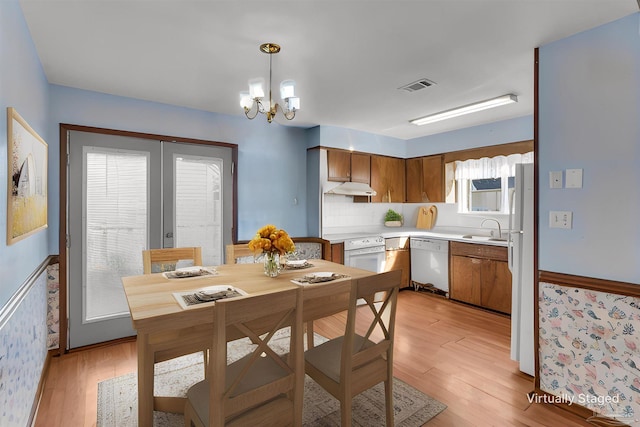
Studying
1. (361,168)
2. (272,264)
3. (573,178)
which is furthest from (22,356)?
(361,168)

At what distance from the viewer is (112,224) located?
3.21 meters

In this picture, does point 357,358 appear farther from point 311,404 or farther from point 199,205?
point 199,205

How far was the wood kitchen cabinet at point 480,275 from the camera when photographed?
3838 mm

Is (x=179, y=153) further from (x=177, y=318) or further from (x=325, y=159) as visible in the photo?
(x=177, y=318)

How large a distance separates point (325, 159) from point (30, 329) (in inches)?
133

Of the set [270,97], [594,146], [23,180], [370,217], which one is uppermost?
[270,97]

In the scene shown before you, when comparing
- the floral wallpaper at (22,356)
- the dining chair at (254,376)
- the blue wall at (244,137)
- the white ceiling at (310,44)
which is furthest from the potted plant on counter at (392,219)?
the floral wallpaper at (22,356)

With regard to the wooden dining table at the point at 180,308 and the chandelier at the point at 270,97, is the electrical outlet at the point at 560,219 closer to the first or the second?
the wooden dining table at the point at 180,308

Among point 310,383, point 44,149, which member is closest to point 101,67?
point 44,149

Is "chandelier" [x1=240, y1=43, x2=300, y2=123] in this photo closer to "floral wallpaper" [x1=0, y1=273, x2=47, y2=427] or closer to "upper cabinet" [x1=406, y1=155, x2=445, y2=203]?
"floral wallpaper" [x1=0, y1=273, x2=47, y2=427]

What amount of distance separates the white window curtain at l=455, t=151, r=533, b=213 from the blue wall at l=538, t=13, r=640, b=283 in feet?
6.65

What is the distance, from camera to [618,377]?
1.95 m

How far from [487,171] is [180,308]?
4394mm

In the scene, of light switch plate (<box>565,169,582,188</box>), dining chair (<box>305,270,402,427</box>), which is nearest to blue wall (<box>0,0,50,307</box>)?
dining chair (<box>305,270,402,427</box>)
